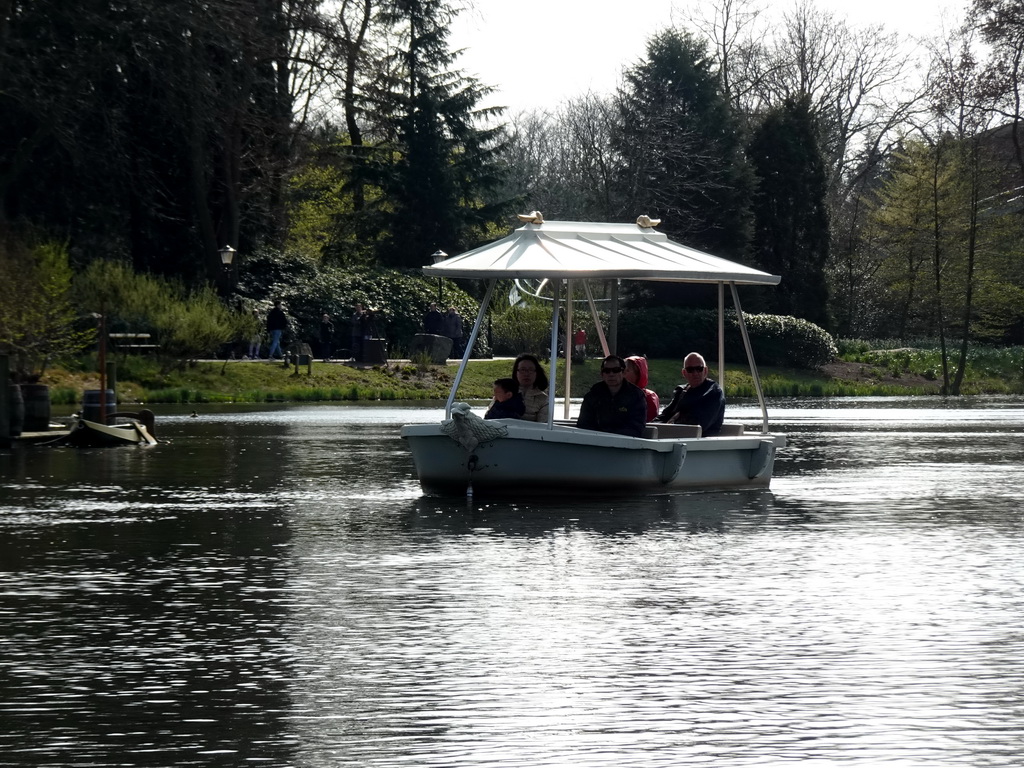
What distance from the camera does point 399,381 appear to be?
2103 inches

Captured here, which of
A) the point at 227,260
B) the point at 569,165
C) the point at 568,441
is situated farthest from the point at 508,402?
the point at 569,165

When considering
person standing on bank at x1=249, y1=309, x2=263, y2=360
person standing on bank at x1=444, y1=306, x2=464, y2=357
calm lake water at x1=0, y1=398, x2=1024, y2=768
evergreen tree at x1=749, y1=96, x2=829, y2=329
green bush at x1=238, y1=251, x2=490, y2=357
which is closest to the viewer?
calm lake water at x1=0, y1=398, x2=1024, y2=768

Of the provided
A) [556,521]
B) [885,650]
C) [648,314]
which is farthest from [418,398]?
[885,650]

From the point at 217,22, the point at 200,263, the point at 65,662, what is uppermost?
the point at 217,22

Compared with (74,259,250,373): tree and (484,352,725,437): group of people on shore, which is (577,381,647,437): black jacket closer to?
(484,352,725,437): group of people on shore

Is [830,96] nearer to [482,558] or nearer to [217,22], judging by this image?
[217,22]

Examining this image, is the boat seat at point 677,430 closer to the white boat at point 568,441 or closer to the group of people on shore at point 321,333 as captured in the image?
the white boat at point 568,441

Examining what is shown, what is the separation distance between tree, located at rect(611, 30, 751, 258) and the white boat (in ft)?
168

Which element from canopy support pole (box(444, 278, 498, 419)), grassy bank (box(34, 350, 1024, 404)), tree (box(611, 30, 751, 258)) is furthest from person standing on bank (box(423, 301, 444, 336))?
canopy support pole (box(444, 278, 498, 419))

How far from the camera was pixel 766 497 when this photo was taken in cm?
2120

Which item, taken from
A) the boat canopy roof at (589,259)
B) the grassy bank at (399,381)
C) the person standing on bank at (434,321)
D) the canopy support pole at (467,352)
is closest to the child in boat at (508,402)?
the canopy support pole at (467,352)

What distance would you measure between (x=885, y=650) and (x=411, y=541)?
6.65m

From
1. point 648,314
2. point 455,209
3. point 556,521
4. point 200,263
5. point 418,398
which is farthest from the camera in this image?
point 455,209

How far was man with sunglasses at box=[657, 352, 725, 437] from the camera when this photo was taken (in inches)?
839
